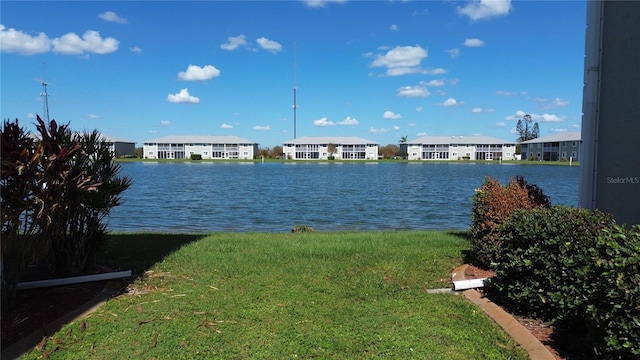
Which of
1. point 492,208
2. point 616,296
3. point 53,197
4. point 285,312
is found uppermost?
point 53,197

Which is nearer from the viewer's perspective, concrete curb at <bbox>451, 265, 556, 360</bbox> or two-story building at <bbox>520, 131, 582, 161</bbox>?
concrete curb at <bbox>451, 265, 556, 360</bbox>

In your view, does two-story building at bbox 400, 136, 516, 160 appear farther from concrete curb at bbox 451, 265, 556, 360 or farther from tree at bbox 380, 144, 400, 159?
concrete curb at bbox 451, 265, 556, 360

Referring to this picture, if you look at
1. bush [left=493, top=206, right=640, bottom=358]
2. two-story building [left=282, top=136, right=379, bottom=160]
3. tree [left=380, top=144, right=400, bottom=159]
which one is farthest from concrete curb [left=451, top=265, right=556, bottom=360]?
tree [left=380, top=144, right=400, bottom=159]

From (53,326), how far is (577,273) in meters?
4.73

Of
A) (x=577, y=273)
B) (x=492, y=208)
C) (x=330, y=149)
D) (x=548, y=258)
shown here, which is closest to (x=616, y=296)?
(x=577, y=273)

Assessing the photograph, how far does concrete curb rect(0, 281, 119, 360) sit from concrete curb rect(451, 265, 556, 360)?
4206 millimetres

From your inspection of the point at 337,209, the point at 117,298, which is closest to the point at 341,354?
the point at 117,298

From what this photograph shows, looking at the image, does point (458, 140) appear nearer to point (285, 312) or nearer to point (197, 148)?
point (197, 148)

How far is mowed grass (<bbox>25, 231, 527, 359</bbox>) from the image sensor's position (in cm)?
377

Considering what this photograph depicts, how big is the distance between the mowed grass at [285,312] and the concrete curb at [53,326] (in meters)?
0.10

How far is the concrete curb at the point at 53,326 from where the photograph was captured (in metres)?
3.70

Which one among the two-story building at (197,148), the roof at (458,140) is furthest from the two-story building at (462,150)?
the two-story building at (197,148)

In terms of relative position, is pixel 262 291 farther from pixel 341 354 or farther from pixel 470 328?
pixel 470 328

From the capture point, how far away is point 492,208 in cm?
581
